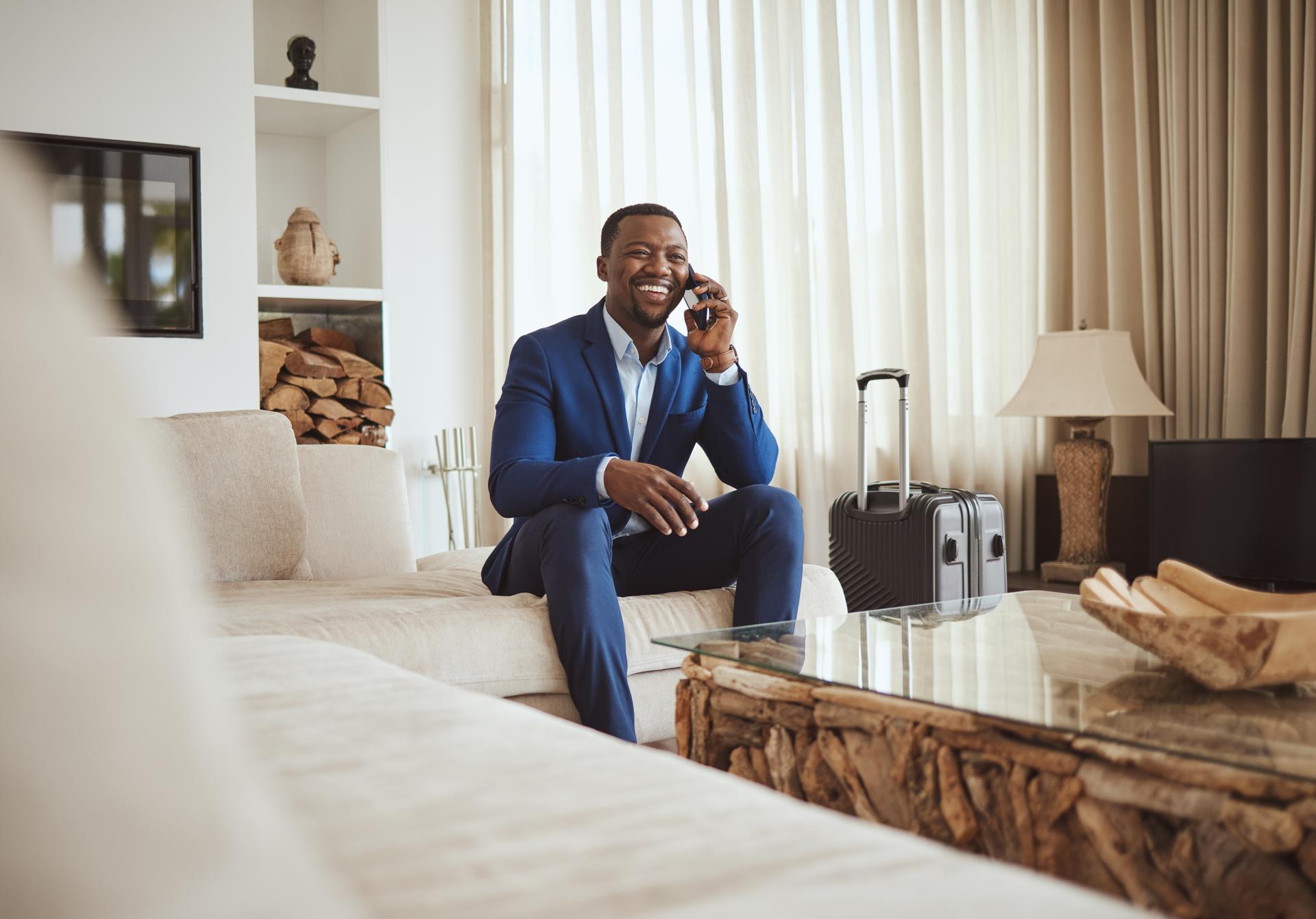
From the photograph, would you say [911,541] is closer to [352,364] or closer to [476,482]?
[476,482]

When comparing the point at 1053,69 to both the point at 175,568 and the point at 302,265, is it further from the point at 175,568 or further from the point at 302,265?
the point at 175,568

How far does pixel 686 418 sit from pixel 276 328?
2156 mm

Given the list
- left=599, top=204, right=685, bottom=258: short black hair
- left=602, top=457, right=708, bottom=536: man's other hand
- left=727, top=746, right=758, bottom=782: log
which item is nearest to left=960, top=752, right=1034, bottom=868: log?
left=727, top=746, right=758, bottom=782: log

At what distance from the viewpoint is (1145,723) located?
93cm

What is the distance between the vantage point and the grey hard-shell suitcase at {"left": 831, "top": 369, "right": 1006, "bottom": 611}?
99.0 inches

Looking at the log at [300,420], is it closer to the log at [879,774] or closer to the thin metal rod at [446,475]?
the thin metal rod at [446,475]

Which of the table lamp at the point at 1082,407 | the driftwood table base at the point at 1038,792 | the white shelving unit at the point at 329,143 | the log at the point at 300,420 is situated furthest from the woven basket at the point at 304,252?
the driftwood table base at the point at 1038,792

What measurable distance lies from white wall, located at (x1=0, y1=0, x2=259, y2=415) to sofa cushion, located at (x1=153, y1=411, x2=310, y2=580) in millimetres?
1007

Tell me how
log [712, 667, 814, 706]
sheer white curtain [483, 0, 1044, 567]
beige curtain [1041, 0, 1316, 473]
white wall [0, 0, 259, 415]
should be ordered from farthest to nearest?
sheer white curtain [483, 0, 1044, 567], beige curtain [1041, 0, 1316, 473], white wall [0, 0, 259, 415], log [712, 667, 814, 706]

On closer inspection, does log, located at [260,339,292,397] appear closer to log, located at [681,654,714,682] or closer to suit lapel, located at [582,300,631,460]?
suit lapel, located at [582,300,631,460]

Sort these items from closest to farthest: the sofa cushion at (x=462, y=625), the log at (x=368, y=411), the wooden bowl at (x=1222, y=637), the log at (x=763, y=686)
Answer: the wooden bowl at (x=1222, y=637), the log at (x=763, y=686), the sofa cushion at (x=462, y=625), the log at (x=368, y=411)

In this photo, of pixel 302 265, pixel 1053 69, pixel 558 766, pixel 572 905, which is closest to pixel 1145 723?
pixel 558 766

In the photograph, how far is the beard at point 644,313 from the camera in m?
2.17

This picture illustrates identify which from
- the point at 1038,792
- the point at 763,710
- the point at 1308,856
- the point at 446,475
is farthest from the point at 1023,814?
the point at 446,475
